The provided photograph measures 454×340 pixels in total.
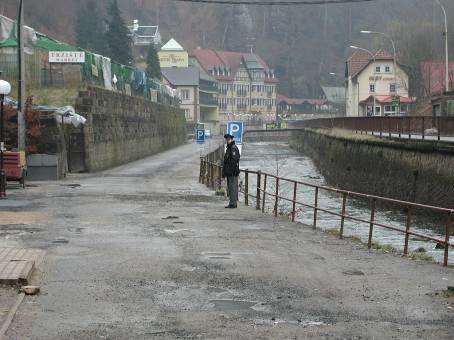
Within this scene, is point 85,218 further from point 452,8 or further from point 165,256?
point 452,8

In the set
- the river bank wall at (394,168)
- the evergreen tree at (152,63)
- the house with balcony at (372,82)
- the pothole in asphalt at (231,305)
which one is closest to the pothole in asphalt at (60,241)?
the pothole in asphalt at (231,305)

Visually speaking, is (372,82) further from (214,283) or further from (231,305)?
(231,305)

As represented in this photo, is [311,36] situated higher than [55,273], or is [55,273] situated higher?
[311,36]

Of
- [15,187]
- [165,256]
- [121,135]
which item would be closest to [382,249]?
[165,256]

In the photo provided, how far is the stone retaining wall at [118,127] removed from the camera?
3812cm

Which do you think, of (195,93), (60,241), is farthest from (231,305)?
(195,93)

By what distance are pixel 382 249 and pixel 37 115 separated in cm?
1986

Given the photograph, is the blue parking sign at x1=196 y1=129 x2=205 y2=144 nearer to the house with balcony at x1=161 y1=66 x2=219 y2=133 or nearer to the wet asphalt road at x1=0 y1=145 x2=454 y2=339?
the wet asphalt road at x1=0 y1=145 x2=454 y2=339

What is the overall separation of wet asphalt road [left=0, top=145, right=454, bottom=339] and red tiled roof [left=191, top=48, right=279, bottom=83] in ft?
444

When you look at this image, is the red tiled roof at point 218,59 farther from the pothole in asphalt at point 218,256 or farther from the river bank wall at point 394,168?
the pothole in asphalt at point 218,256

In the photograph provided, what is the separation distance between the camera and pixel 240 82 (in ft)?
532

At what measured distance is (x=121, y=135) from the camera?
155ft

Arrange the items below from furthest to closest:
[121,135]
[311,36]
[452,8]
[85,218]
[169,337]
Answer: [311,36] → [452,8] → [121,135] → [85,218] → [169,337]

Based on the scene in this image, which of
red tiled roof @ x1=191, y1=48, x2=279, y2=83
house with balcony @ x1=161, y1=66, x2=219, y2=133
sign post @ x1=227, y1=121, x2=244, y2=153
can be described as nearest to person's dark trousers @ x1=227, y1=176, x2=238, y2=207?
sign post @ x1=227, y1=121, x2=244, y2=153
